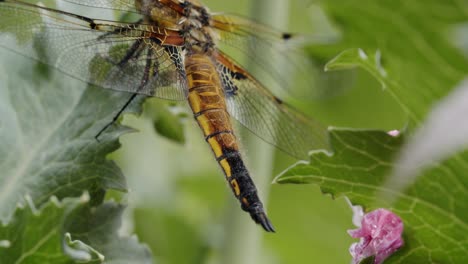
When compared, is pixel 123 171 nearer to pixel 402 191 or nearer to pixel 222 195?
pixel 402 191

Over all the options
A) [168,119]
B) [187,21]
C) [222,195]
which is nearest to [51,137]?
[168,119]

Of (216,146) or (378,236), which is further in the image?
(216,146)

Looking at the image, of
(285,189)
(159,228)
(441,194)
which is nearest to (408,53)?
(285,189)

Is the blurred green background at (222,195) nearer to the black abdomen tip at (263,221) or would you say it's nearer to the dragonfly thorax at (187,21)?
the dragonfly thorax at (187,21)

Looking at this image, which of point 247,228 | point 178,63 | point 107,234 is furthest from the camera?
point 247,228

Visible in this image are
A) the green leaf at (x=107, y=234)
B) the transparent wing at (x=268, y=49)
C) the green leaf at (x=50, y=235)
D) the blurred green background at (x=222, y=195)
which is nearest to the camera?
the green leaf at (x=50, y=235)

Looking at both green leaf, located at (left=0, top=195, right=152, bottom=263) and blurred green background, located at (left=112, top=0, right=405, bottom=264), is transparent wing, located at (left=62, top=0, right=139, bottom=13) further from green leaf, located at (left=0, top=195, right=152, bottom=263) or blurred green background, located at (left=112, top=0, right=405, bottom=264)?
blurred green background, located at (left=112, top=0, right=405, bottom=264)

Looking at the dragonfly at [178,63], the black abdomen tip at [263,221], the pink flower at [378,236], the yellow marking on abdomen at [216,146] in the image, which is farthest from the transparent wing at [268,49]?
the pink flower at [378,236]
